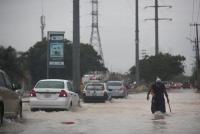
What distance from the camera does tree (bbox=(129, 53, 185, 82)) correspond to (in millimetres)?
105312

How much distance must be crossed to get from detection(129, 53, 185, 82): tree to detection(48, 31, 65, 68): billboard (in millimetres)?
61726

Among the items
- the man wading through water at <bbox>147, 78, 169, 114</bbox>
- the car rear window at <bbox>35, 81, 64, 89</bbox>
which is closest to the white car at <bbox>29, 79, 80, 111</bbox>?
the car rear window at <bbox>35, 81, 64, 89</bbox>

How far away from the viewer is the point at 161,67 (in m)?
106

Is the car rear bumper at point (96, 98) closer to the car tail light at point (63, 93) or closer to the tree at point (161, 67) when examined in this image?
the car tail light at point (63, 93)

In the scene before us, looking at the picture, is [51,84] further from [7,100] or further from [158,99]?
[7,100]

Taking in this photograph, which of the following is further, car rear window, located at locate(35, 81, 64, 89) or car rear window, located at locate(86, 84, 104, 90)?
car rear window, located at locate(86, 84, 104, 90)

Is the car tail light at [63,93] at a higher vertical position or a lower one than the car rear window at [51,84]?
lower

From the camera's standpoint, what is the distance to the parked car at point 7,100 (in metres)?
17.9

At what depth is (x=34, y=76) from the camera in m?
78.6

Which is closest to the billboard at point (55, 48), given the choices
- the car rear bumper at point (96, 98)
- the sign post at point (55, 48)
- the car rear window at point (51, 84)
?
the sign post at point (55, 48)

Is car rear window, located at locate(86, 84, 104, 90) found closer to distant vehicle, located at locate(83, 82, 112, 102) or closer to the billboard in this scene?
distant vehicle, located at locate(83, 82, 112, 102)

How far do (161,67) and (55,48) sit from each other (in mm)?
65206

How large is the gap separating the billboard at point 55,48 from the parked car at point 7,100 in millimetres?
21121

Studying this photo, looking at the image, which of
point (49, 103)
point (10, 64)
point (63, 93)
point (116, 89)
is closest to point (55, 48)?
point (116, 89)
